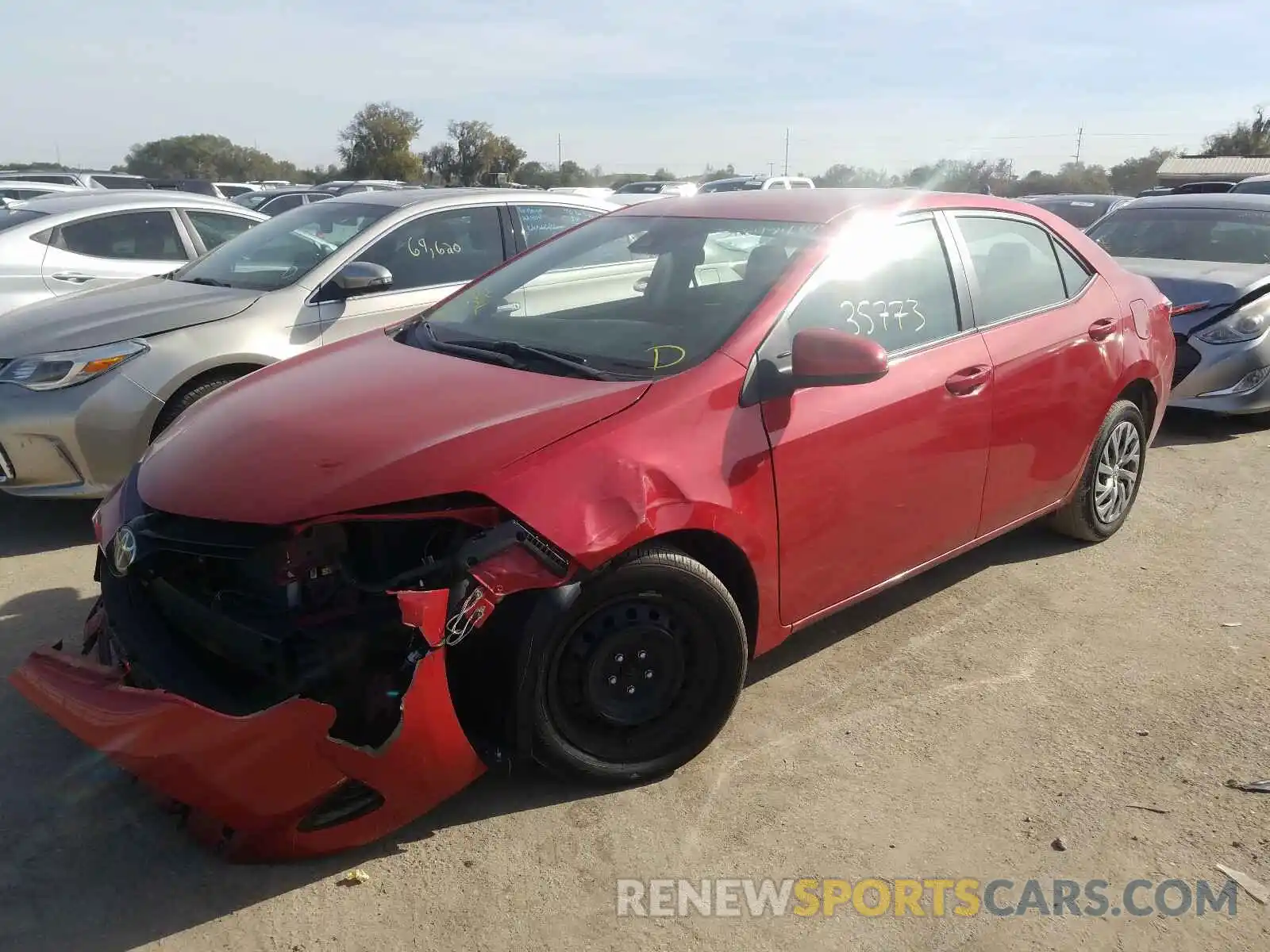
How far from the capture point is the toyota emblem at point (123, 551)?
107 inches

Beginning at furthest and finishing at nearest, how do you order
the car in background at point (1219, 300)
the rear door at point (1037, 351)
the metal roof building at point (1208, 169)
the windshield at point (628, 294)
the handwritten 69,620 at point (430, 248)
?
the metal roof building at point (1208, 169)
the car in background at point (1219, 300)
the handwritten 69,620 at point (430, 248)
the rear door at point (1037, 351)
the windshield at point (628, 294)

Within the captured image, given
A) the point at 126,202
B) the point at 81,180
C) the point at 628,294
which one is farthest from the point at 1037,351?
the point at 81,180

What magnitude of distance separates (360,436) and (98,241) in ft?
19.5

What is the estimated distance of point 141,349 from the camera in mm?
4645

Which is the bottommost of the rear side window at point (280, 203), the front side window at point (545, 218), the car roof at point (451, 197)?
the rear side window at point (280, 203)

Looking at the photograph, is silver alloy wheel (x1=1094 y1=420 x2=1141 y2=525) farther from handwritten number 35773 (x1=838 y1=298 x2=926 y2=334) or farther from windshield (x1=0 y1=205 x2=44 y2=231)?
windshield (x1=0 y1=205 x2=44 y2=231)

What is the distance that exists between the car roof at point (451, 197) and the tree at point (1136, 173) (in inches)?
1968

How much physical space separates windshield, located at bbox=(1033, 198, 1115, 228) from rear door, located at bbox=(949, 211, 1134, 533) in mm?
11658

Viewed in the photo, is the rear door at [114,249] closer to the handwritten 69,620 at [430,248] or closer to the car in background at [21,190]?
the handwritten 69,620 at [430,248]

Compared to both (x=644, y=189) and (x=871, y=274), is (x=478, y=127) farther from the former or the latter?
(x=871, y=274)

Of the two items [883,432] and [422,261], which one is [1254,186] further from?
[883,432]

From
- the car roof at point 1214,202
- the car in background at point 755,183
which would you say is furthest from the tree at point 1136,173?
the car roof at point 1214,202

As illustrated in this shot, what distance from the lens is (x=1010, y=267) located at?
13.3 feet

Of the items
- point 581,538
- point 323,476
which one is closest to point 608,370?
point 581,538
